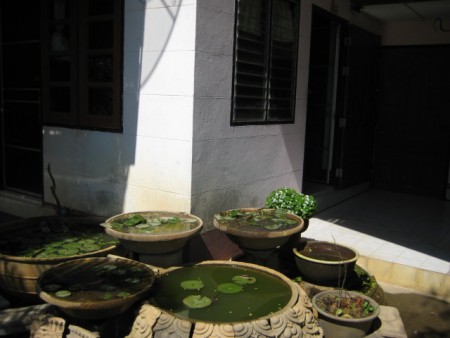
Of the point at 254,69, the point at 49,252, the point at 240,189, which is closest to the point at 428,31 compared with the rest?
the point at 254,69

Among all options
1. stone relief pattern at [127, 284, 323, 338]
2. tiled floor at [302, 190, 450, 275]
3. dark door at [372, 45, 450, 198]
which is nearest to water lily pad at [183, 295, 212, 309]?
Answer: stone relief pattern at [127, 284, 323, 338]

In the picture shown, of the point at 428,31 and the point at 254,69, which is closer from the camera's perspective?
the point at 254,69

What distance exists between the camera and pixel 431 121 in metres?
7.08

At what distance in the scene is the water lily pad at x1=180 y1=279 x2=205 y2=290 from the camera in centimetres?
303

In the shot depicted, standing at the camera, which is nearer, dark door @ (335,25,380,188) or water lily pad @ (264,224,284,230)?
water lily pad @ (264,224,284,230)

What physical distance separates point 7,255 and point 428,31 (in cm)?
665

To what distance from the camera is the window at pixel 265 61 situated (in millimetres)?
4207

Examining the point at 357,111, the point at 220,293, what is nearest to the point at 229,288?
the point at 220,293

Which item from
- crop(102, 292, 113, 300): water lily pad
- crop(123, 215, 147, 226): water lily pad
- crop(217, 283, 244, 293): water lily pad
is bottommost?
crop(217, 283, 244, 293): water lily pad

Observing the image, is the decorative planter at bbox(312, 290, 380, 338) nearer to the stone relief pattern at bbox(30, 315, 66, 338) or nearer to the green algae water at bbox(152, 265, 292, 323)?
the green algae water at bbox(152, 265, 292, 323)

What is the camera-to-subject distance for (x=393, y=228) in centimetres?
544

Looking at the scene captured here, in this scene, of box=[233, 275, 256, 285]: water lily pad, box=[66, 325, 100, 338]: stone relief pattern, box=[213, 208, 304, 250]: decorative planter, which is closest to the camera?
box=[66, 325, 100, 338]: stone relief pattern

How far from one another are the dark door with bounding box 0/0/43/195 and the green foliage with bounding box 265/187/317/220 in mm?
2942

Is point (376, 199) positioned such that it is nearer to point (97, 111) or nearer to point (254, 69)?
point (254, 69)
